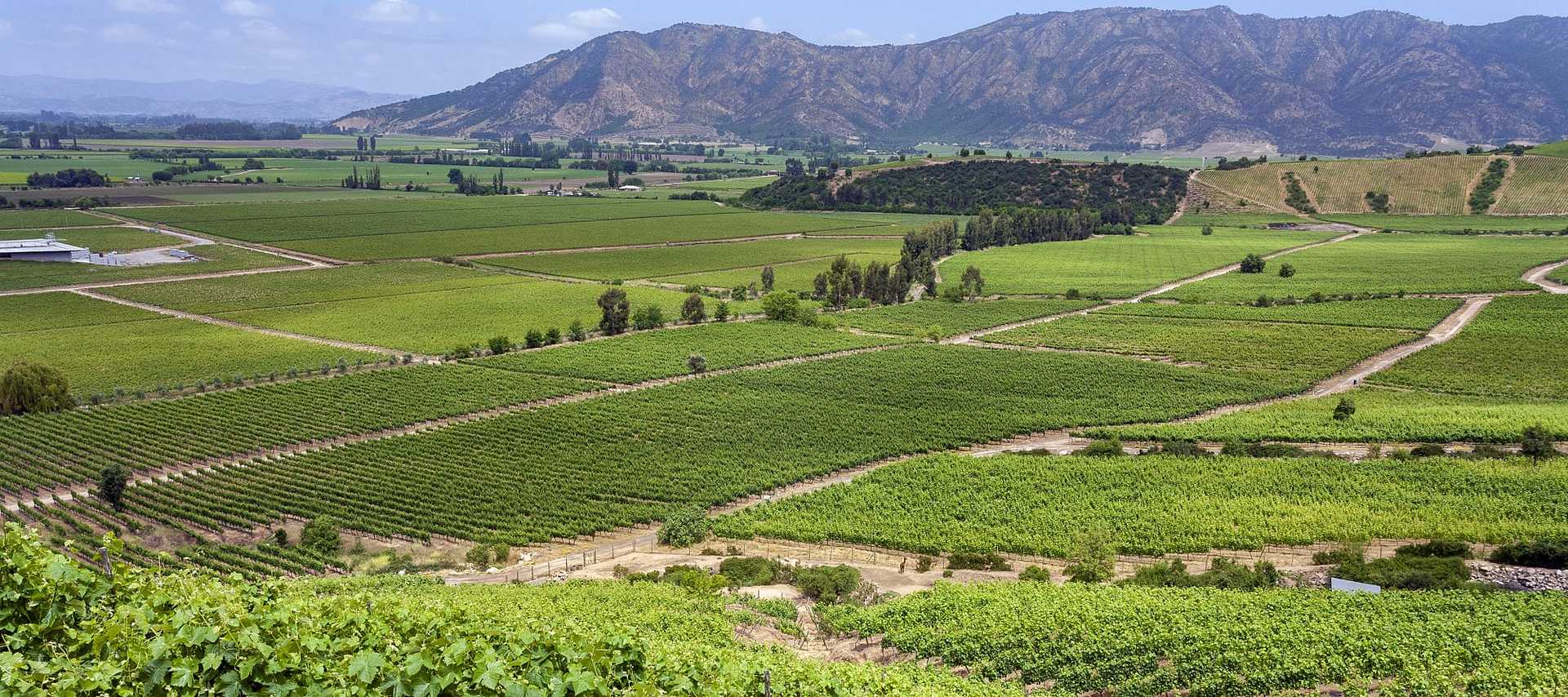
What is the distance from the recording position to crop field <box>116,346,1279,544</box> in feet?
Result: 156

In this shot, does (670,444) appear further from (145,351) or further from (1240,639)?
(145,351)

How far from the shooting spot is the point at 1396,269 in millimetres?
123125

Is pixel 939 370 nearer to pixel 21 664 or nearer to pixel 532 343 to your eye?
pixel 532 343

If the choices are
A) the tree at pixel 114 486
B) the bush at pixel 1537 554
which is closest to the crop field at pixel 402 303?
the tree at pixel 114 486

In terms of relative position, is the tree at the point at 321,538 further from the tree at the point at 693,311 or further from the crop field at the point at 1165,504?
the tree at the point at 693,311

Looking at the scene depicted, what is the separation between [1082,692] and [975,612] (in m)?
4.89

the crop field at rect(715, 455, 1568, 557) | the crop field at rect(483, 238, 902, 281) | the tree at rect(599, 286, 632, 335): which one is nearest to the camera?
the crop field at rect(715, 455, 1568, 557)

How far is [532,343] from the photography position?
3376 inches

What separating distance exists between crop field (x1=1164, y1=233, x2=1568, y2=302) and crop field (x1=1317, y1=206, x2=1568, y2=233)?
10406 millimetres

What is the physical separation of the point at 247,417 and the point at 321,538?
23.9m

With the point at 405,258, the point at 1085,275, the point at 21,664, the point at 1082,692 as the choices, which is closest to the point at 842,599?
the point at 1082,692

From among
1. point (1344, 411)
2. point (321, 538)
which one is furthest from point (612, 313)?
point (1344, 411)

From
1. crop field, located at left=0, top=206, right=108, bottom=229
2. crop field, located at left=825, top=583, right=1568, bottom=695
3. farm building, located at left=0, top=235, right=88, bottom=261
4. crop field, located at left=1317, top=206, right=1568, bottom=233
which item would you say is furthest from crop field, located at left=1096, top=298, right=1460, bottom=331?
crop field, located at left=0, top=206, right=108, bottom=229

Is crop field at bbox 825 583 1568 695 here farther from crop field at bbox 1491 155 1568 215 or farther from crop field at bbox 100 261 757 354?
crop field at bbox 1491 155 1568 215
